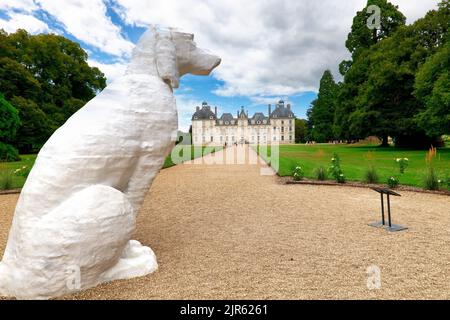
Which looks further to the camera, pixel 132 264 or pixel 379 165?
pixel 379 165

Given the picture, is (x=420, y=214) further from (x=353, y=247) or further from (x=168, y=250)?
(x=168, y=250)

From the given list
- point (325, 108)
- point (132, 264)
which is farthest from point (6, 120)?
point (325, 108)

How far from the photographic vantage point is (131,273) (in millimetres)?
3498

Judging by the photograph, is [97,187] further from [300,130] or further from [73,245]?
[300,130]

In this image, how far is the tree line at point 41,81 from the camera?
23578 mm

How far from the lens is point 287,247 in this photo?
4.68 meters

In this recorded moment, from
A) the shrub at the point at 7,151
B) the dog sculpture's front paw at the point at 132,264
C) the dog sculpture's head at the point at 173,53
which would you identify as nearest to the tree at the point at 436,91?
the dog sculpture's head at the point at 173,53

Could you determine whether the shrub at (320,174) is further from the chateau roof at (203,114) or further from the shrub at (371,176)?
the chateau roof at (203,114)

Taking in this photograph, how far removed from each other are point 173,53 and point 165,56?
131 millimetres

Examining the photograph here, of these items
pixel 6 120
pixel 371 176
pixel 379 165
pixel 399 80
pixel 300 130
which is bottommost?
pixel 371 176

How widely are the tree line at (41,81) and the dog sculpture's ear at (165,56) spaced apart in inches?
861
